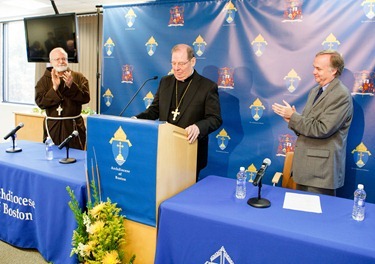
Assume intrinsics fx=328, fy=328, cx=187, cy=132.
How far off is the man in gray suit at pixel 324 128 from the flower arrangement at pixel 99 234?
1257 millimetres

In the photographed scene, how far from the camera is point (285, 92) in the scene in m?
2.94

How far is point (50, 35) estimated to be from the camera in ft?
12.4

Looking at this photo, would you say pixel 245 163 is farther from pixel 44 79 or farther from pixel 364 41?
pixel 44 79

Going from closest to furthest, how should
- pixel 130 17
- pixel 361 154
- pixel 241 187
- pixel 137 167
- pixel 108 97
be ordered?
pixel 137 167 < pixel 241 187 < pixel 361 154 < pixel 130 17 < pixel 108 97

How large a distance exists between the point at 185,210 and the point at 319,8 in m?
2.19

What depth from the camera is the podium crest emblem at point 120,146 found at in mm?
1580

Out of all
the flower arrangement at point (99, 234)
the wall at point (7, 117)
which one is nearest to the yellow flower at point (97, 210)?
the flower arrangement at point (99, 234)

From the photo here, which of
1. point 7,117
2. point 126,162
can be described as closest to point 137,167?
point 126,162

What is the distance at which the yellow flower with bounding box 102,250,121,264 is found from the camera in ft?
5.02

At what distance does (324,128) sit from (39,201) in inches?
71.2

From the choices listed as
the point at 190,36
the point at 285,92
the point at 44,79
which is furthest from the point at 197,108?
the point at 44,79

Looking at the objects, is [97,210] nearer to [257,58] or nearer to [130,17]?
[257,58]

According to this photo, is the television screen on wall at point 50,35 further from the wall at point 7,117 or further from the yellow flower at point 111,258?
the wall at point 7,117

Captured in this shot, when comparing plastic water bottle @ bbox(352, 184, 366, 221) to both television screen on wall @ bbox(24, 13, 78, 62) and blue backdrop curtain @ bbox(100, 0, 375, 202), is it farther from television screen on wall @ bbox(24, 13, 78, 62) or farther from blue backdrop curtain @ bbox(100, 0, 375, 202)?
television screen on wall @ bbox(24, 13, 78, 62)
